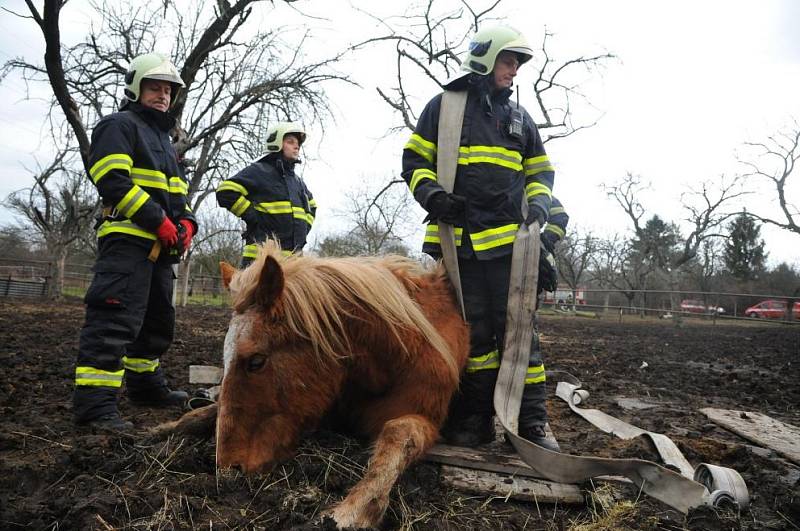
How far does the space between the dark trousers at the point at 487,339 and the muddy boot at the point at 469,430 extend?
5 cm

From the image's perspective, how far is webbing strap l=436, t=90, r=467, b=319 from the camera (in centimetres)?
310

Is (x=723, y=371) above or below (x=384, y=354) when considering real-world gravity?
below

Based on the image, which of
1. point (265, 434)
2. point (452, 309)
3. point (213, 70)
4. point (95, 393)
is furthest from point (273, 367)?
point (213, 70)

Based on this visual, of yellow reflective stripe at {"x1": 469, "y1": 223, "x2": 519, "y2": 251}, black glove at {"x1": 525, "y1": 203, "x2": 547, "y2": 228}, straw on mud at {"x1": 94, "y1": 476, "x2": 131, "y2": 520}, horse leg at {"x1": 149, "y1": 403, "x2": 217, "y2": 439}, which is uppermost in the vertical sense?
black glove at {"x1": 525, "y1": 203, "x2": 547, "y2": 228}

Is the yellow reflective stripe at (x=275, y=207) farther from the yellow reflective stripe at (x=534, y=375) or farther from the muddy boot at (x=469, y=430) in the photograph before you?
the yellow reflective stripe at (x=534, y=375)

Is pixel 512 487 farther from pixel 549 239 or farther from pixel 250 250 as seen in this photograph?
pixel 250 250

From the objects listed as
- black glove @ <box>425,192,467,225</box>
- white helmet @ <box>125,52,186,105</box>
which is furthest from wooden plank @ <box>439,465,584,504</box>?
white helmet @ <box>125,52,186,105</box>

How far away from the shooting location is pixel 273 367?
226 cm

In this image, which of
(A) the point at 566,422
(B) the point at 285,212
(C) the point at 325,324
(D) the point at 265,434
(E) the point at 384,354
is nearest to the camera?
(D) the point at 265,434

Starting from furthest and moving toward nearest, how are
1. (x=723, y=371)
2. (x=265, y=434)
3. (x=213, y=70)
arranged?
(x=213, y=70)
(x=723, y=371)
(x=265, y=434)

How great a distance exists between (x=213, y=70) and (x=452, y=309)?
11.6 m

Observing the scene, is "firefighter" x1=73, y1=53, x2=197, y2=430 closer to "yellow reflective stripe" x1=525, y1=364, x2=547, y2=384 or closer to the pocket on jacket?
the pocket on jacket

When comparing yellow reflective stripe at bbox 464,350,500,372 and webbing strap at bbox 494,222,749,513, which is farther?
yellow reflective stripe at bbox 464,350,500,372

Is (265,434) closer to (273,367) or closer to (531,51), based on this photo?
(273,367)
